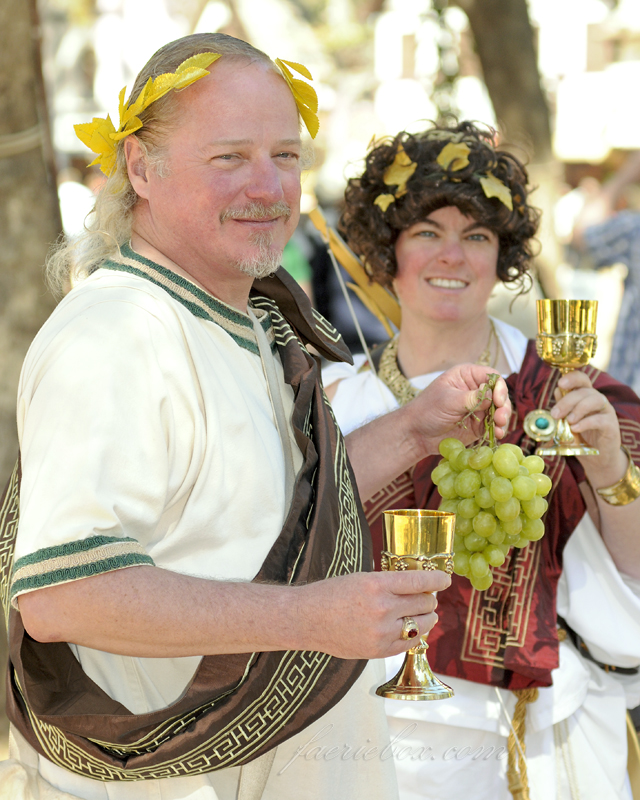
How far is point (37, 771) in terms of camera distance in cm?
186

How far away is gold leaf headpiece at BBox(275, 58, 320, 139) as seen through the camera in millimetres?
1992

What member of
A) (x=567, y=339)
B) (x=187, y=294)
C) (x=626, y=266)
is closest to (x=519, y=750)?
(x=567, y=339)

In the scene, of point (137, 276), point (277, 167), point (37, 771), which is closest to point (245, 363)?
point (137, 276)

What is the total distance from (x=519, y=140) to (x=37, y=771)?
4.23 metres

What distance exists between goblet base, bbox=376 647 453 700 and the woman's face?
1414 millimetres

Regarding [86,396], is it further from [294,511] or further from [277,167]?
[277,167]

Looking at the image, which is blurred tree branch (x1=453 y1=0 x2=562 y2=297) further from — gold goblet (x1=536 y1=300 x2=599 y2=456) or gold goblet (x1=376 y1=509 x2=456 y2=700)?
gold goblet (x1=376 y1=509 x2=456 y2=700)

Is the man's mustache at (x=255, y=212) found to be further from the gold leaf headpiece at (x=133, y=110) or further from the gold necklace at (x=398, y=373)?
the gold necklace at (x=398, y=373)

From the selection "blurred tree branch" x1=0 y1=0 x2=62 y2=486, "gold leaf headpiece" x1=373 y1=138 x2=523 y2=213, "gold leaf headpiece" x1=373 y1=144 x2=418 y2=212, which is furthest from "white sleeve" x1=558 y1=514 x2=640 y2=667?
"blurred tree branch" x1=0 y1=0 x2=62 y2=486

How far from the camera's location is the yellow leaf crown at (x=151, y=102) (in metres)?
1.80

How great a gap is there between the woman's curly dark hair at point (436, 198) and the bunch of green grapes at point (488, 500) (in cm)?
112

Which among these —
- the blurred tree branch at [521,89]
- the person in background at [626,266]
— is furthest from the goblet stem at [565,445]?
the person in background at [626,266]

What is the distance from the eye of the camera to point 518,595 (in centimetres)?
272

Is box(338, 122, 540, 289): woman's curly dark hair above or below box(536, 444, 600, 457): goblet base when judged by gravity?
above
